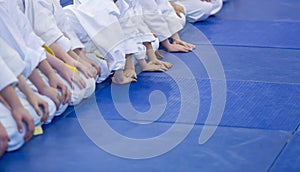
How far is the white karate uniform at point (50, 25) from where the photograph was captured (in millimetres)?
4047

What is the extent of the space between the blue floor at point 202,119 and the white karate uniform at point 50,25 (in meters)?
0.09

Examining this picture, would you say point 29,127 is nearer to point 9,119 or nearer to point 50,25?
point 9,119

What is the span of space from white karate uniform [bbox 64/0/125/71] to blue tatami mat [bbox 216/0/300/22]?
2264 millimetres

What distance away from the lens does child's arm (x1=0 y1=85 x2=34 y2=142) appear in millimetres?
3467

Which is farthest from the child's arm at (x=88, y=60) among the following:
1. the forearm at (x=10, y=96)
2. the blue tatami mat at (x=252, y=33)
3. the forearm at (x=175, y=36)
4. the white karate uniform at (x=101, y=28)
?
the blue tatami mat at (x=252, y=33)

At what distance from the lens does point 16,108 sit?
3486 millimetres

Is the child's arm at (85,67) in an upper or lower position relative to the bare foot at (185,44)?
upper

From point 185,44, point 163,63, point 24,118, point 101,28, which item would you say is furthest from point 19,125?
point 185,44

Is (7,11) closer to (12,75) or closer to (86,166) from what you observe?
(12,75)

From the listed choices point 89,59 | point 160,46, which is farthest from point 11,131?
point 160,46


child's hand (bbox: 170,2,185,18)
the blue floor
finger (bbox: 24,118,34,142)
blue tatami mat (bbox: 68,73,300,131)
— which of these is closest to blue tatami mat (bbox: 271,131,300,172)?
the blue floor

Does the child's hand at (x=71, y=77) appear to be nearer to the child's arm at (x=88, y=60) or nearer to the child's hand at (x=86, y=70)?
the child's hand at (x=86, y=70)

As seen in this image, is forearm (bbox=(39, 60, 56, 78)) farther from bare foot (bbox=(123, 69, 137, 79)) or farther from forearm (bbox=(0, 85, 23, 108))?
bare foot (bbox=(123, 69, 137, 79))

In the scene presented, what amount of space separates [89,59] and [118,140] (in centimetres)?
98
